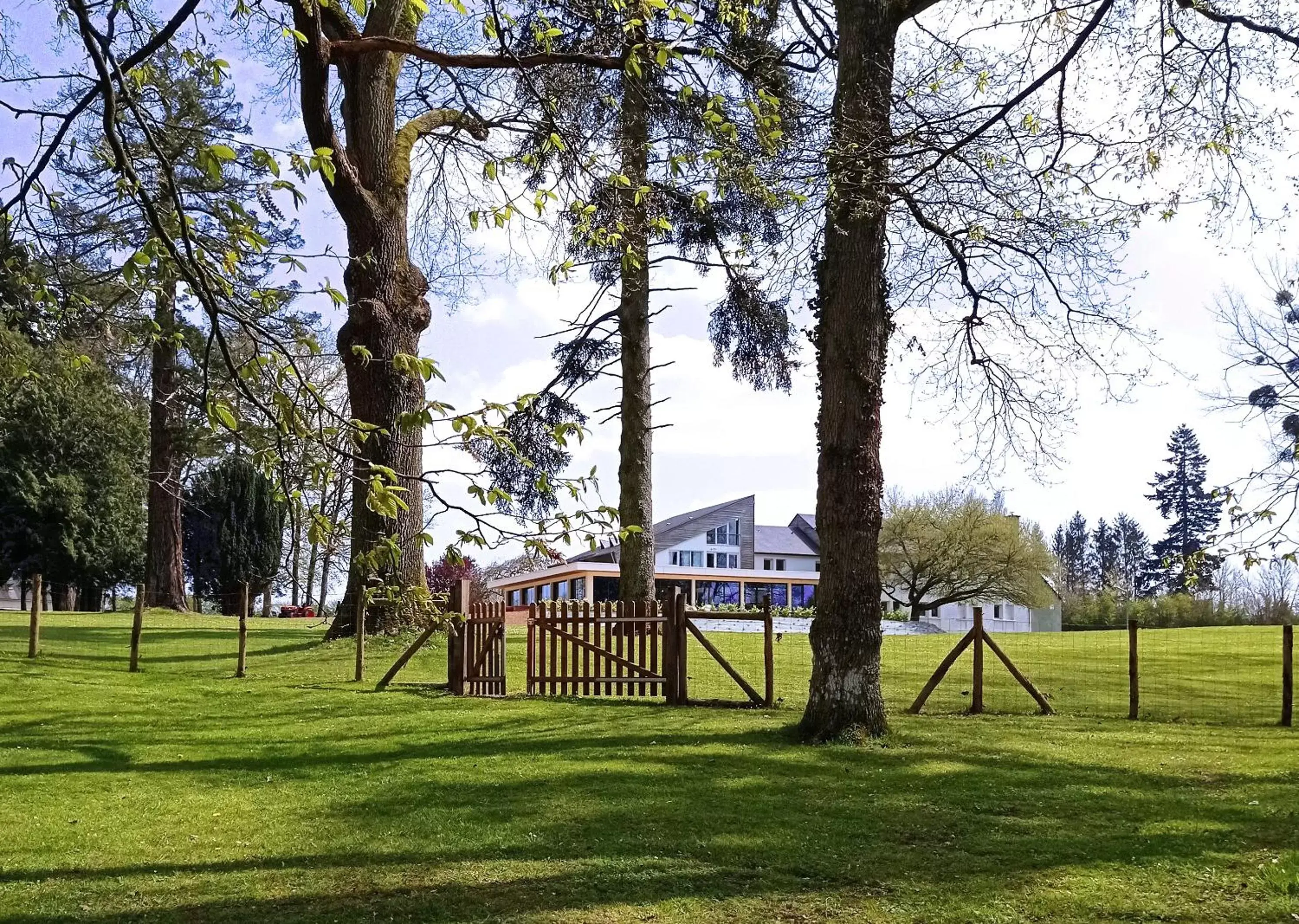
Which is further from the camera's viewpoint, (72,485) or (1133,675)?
(72,485)

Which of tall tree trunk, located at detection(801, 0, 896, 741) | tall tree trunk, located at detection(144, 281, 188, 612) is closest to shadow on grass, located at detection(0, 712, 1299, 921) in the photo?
tall tree trunk, located at detection(801, 0, 896, 741)

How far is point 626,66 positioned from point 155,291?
2742mm

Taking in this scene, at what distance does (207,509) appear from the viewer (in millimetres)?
40719

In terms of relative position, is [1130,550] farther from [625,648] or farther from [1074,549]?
[625,648]

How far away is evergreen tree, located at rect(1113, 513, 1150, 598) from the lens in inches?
3359

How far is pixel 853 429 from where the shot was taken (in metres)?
10.5

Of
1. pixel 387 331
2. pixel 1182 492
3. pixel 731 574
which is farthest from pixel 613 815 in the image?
pixel 1182 492

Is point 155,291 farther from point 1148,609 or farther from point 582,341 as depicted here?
point 1148,609

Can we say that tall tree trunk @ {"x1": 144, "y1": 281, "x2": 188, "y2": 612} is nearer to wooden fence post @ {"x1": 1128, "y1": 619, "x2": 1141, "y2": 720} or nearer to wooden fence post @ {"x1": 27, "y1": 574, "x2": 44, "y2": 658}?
wooden fence post @ {"x1": 27, "y1": 574, "x2": 44, "y2": 658}

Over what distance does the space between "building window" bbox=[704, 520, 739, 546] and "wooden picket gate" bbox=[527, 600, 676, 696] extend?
Result: 133ft

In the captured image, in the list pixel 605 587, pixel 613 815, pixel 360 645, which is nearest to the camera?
pixel 613 815

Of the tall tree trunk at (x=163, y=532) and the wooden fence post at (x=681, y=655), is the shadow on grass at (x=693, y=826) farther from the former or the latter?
the tall tree trunk at (x=163, y=532)

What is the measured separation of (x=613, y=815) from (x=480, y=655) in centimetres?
745

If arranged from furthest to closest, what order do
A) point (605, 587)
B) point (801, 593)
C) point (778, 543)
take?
point (778, 543) < point (801, 593) < point (605, 587)
